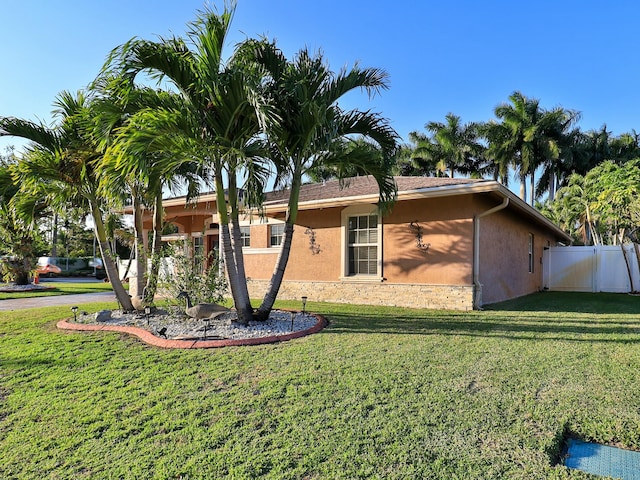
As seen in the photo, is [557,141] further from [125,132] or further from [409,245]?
[125,132]

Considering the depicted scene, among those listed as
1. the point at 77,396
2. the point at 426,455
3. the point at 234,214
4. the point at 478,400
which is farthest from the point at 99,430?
the point at 234,214

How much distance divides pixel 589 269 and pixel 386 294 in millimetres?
12229

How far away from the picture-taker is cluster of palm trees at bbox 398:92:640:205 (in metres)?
30.4

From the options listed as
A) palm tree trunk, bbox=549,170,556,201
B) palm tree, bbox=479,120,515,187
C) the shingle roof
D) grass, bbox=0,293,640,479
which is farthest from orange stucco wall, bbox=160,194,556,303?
palm tree trunk, bbox=549,170,556,201

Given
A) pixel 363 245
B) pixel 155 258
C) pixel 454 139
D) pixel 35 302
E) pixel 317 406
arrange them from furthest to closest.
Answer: pixel 454 139 < pixel 35 302 < pixel 363 245 < pixel 155 258 < pixel 317 406

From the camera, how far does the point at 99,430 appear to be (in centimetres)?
307

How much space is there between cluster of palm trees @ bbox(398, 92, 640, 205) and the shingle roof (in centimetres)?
2231

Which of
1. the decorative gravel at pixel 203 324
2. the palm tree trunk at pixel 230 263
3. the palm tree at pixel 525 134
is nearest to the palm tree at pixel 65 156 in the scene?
the decorative gravel at pixel 203 324

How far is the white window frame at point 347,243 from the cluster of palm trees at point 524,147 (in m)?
23.9

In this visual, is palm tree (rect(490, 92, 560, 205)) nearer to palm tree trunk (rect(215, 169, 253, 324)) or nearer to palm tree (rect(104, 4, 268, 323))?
palm tree (rect(104, 4, 268, 323))

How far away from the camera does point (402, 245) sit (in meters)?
10.4

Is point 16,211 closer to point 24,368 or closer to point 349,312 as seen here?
point 24,368

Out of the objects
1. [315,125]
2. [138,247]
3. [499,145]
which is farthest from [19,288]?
[499,145]

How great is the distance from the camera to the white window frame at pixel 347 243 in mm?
10758
